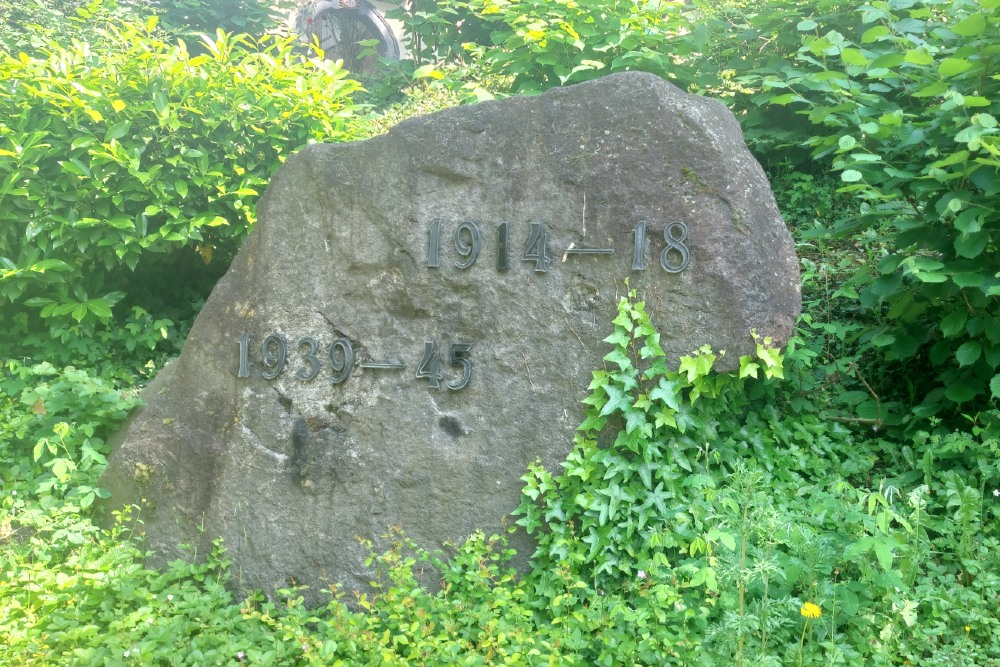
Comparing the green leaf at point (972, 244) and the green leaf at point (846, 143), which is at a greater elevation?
the green leaf at point (846, 143)

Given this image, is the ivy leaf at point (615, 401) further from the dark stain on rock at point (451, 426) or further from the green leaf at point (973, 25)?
the green leaf at point (973, 25)

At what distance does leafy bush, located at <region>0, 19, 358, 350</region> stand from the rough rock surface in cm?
125

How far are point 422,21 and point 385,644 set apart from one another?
6.91 meters

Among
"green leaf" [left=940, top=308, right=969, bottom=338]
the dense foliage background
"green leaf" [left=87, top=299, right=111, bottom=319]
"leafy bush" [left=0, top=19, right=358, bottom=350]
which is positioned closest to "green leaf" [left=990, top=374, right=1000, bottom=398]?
the dense foliage background

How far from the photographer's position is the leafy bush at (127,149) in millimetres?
5043

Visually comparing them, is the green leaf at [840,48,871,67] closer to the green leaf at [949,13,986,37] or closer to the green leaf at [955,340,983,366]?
the green leaf at [949,13,986,37]

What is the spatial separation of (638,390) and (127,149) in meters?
3.65

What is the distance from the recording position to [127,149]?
514cm

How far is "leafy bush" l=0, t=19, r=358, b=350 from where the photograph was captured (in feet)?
16.5

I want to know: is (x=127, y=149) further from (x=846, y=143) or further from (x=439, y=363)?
(x=846, y=143)

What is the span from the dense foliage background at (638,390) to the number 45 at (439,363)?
61 centimetres

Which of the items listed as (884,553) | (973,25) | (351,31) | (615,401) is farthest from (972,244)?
(351,31)


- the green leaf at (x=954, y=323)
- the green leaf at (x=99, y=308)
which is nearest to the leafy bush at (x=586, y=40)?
the green leaf at (x=954, y=323)

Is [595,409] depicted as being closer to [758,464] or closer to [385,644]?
[758,464]
